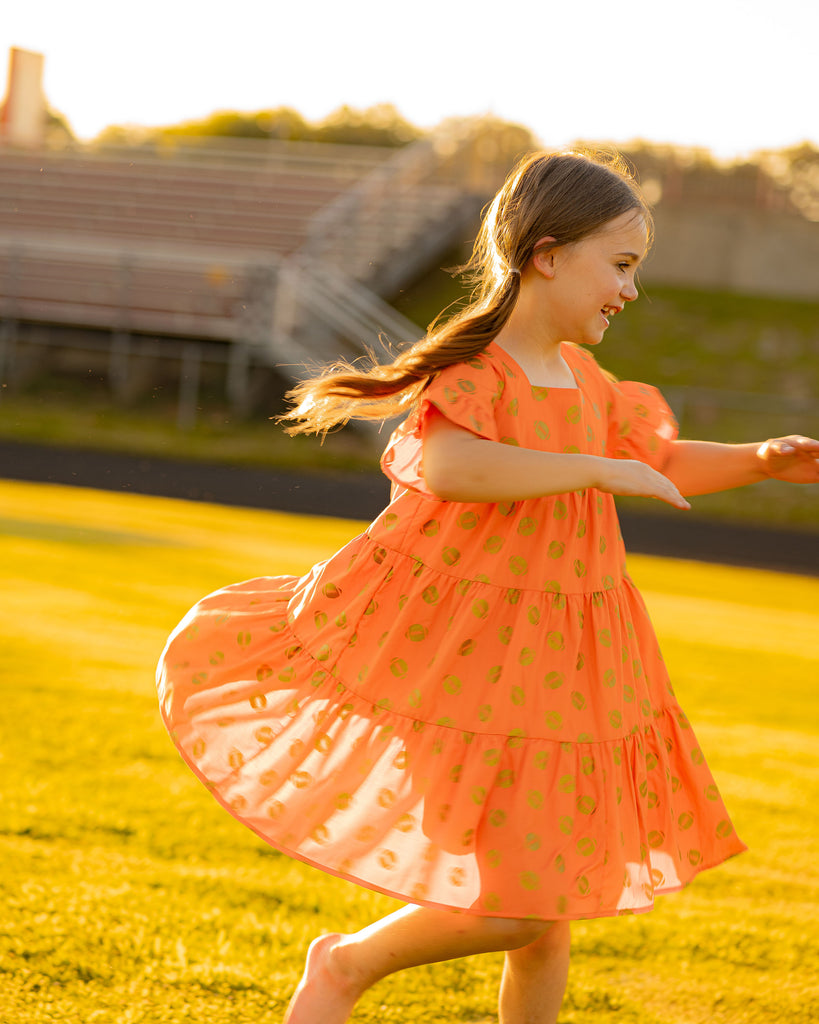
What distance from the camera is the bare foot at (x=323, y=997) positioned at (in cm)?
210

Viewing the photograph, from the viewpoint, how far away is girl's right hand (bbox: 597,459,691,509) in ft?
6.14

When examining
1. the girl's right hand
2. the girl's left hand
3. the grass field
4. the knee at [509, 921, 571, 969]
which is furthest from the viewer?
the grass field

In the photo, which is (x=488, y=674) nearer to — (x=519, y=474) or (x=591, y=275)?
(x=519, y=474)

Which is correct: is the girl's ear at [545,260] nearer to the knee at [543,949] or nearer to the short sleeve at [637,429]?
the short sleeve at [637,429]

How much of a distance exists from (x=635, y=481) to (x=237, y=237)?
2044 centimetres

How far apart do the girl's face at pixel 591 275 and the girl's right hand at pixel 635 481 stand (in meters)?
0.28

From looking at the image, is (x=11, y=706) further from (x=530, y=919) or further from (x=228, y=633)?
(x=530, y=919)

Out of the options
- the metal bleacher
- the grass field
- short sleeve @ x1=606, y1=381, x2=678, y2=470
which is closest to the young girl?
short sleeve @ x1=606, y1=381, x2=678, y2=470

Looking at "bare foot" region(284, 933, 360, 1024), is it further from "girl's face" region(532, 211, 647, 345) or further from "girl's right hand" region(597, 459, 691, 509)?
"girl's face" region(532, 211, 647, 345)

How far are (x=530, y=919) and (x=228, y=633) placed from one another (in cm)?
77

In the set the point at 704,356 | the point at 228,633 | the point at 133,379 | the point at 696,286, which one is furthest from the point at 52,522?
the point at 696,286

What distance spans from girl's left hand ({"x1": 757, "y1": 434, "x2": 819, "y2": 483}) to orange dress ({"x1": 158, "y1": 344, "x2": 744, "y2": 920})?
390mm

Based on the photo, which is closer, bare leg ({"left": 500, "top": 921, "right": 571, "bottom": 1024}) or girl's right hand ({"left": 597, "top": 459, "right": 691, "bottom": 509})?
girl's right hand ({"left": 597, "top": 459, "right": 691, "bottom": 509})

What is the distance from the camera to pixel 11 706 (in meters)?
4.37
